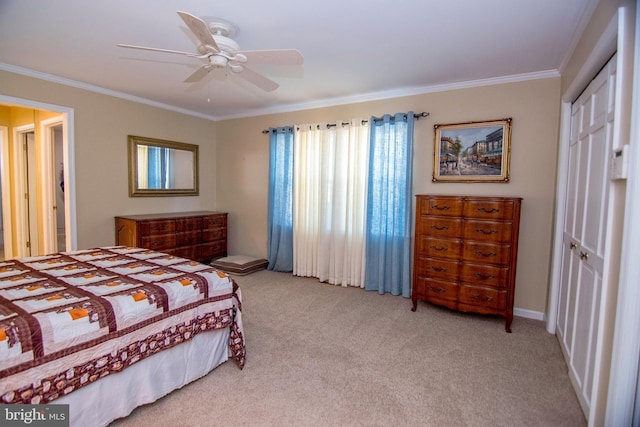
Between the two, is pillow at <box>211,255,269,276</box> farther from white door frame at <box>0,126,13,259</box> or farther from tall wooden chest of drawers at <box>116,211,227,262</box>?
white door frame at <box>0,126,13,259</box>

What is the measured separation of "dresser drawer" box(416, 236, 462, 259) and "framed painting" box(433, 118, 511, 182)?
0.80 metres

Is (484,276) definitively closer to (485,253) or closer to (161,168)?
(485,253)

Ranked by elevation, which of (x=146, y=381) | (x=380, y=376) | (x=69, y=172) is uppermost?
(x=69, y=172)

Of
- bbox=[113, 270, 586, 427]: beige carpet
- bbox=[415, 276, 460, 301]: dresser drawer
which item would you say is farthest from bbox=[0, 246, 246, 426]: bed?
bbox=[415, 276, 460, 301]: dresser drawer

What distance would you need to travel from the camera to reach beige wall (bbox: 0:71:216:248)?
3534 mm

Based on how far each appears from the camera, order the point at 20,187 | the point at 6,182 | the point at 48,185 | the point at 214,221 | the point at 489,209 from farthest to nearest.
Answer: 1. the point at 214,221
2. the point at 6,182
3. the point at 20,187
4. the point at 48,185
5. the point at 489,209

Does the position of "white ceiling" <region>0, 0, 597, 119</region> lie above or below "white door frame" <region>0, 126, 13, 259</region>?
above

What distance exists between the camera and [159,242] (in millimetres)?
4164

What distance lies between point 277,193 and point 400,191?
1863mm

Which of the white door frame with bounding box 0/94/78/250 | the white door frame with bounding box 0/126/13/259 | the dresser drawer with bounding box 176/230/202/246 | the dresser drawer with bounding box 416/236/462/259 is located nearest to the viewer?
the dresser drawer with bounding box 416/236/462/259

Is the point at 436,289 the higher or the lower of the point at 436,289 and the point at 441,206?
the lower

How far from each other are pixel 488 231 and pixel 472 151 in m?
0.98

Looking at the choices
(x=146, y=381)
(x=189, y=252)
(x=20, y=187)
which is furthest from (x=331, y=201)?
(x=20, y=187)

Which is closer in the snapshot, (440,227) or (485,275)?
(485,275)
